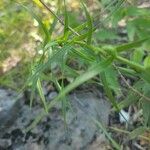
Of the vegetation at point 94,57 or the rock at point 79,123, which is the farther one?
the rock at point 79,123

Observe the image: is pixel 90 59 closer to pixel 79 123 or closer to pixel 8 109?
pixel 79 123

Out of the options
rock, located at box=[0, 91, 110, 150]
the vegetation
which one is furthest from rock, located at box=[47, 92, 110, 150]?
the vegetation

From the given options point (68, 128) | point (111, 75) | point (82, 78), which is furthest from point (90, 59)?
point (68, 128)

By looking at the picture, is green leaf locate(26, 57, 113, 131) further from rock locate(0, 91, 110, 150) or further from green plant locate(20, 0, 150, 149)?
rock locate(0, 91, 110, 150)

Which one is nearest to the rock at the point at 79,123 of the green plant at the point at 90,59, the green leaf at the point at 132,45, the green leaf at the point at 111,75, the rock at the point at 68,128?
the rock at the point at 68,128

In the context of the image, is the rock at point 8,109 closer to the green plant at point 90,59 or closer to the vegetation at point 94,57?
the vegetation at point 94,57

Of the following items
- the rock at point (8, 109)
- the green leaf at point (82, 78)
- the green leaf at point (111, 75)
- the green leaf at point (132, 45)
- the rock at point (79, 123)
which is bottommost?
the rock at point (79, 123)

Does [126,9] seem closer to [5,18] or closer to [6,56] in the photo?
[6,56]

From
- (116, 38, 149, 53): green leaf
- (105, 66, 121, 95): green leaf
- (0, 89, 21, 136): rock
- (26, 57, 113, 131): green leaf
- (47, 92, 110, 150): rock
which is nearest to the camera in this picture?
(26, 57, 113, 131): green leaf

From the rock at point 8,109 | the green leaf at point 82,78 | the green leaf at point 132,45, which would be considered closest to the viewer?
the green leaf at point 82,78
